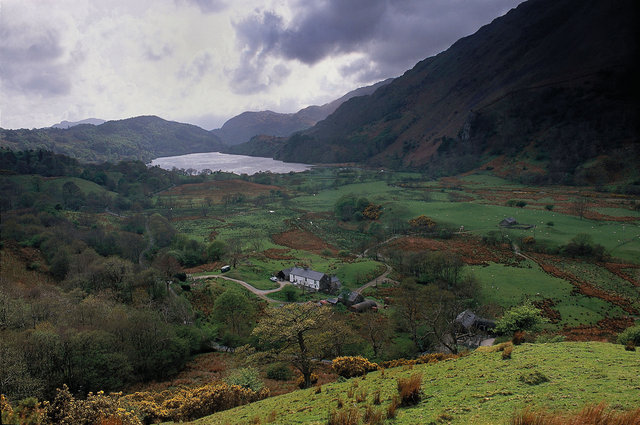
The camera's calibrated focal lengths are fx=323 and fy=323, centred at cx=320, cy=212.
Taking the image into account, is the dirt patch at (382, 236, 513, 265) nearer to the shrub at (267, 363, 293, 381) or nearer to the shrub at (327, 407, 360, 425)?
the shrub at (267, 363, 293, 381)

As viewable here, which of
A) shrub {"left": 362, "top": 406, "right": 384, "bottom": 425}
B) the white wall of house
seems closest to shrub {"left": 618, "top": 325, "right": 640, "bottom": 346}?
shrub {"left": 362, "top": 406, "right": 384, "bottom": 425}

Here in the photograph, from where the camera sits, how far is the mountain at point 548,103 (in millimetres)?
97188

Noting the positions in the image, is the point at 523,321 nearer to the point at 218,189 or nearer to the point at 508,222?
the point at 508,222

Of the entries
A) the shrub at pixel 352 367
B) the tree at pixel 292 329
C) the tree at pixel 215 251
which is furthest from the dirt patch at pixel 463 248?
the shrub at pixel 352 367

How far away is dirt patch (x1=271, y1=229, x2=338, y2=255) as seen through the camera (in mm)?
64250

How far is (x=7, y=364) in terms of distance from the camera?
50.0ft

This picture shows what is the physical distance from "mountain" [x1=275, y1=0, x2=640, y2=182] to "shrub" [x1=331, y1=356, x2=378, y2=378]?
101911 millimetres

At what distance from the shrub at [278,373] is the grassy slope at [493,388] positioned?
9.01 m

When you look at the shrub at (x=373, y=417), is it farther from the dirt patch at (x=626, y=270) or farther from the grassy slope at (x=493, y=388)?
the dirt patch at (x=626, y=270)

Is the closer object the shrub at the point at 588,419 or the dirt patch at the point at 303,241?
the shrub at the point at 588,419

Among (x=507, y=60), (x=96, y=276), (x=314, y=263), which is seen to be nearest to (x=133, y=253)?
(x=96, y=276)

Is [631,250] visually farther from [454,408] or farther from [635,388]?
[454,408]

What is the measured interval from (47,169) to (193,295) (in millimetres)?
109089

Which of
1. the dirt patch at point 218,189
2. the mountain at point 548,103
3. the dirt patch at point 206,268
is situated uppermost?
the mountain at point 548,103
